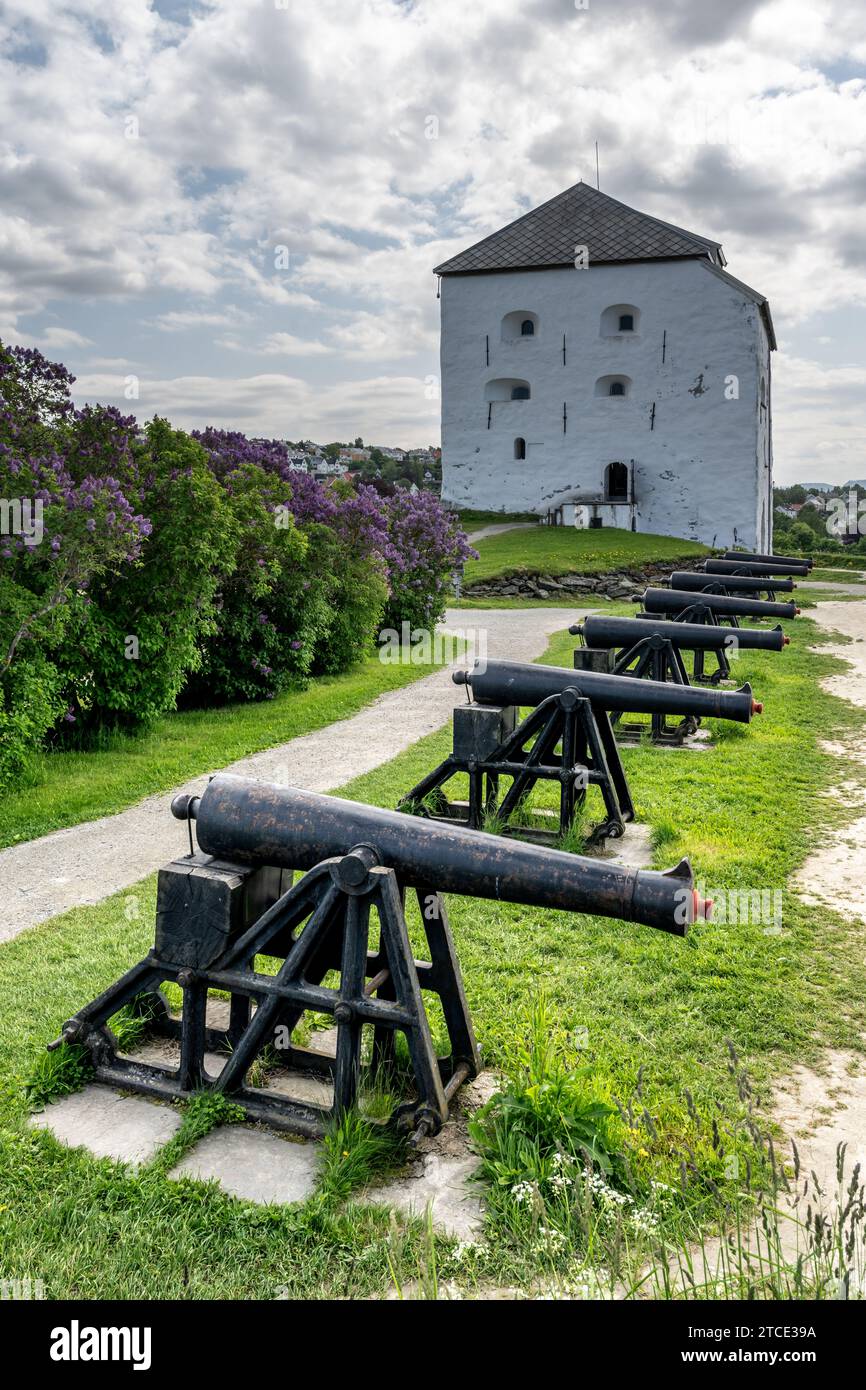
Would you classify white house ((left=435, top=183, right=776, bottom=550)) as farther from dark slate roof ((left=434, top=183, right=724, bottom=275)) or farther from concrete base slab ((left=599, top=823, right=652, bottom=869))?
concrete base slab ((left=599, top=823, right=652, bottom=869))

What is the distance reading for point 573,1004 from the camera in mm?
4359

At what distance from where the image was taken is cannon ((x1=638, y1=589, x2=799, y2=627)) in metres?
12.9

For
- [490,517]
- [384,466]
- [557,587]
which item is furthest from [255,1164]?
[384,466]

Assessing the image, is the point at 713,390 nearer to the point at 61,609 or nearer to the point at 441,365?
the point at 441,365

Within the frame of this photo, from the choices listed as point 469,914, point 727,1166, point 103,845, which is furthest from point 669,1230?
point 103,845

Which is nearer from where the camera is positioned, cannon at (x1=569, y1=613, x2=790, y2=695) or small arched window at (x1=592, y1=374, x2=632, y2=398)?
cannon at (x1=569, y1=613, x2=790, y2=695)

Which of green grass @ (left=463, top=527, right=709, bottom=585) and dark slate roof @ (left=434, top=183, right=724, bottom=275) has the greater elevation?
dark slate roof @ (left=434, top=183, right=724, bottom=275)

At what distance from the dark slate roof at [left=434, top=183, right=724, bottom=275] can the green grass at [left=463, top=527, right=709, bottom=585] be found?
912 cm

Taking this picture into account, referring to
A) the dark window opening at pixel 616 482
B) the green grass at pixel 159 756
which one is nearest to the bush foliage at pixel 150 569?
the green grass at pixel 159 756

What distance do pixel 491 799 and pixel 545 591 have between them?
61.3 feet

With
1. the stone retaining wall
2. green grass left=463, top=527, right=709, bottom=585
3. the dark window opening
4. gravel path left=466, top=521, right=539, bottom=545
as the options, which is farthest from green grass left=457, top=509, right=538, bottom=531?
the stone retaining wall

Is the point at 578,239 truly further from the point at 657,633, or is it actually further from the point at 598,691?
the point at 598,691

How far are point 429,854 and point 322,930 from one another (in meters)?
0.42

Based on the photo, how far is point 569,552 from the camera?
2808 cm
